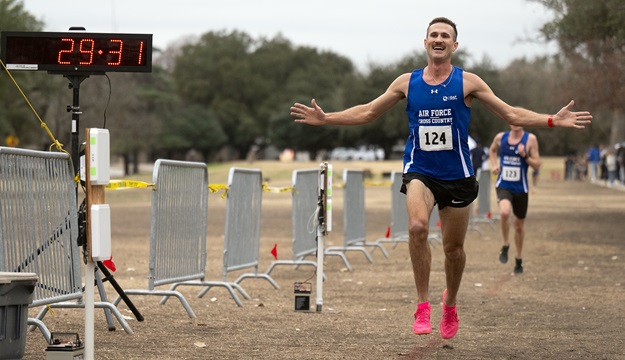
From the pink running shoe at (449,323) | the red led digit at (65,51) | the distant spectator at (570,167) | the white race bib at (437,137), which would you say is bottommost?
the distant spectator at (570,167)

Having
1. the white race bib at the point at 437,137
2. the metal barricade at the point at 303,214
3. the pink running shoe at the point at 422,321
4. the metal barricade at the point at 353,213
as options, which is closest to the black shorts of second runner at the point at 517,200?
the metal barricade at the point at 303,214

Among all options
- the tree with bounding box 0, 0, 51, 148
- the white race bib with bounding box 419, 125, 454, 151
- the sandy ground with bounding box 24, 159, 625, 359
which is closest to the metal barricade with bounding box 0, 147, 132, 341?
the sandy ground with bounding box 24, 159, 625, 359

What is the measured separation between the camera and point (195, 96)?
129875 millimetres

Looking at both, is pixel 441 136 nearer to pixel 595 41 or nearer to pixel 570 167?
pixel 595 41

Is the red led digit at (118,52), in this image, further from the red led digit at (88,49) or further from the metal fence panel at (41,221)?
the metal fence panel at (41,221)

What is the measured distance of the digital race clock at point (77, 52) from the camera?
10453mm

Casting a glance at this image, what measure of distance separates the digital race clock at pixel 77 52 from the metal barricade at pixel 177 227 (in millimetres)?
980

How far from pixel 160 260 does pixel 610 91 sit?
23.2m

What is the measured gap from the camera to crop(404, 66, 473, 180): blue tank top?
9445mm

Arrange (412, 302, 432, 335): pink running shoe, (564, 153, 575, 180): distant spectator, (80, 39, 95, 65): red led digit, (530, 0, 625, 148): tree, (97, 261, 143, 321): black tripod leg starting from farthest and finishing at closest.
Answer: (564, 153, 575, 180): distant spectator < (530, 0, 625, 148): tree < (80, 39, 95, 65): red led digit < (97, 261, 143, 321): black tripod leg < (412, 302, 432, 335): pink running shoe

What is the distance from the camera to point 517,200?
1719cm

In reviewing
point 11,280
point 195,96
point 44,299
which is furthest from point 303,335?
point 195,96

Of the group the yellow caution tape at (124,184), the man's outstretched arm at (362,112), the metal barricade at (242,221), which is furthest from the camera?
the metal barricade at (242,221)

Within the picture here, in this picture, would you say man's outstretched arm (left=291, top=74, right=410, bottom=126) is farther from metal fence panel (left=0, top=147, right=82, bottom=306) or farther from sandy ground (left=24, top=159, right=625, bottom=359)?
metal fence panel (left=0, top=147, right=82, bottom=306)
